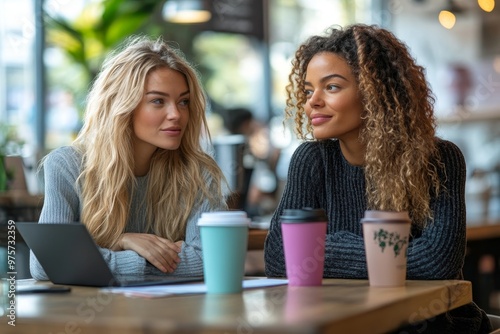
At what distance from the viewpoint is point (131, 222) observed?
2295 mm

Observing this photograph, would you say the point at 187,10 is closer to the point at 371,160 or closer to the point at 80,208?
the point at 80,208

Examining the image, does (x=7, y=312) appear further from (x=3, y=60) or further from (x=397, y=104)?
(x=3, y=60)

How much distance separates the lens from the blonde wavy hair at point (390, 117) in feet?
6.92

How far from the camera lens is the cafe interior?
499 centimetres

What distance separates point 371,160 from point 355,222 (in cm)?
16

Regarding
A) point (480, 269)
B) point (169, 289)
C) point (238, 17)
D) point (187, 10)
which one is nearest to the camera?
point (169, 289)

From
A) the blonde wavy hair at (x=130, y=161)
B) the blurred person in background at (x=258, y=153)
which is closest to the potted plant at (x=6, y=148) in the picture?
the blonde wavy hair at (x=130, y=161)

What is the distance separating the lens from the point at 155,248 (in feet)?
6.85

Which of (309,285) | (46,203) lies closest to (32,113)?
(46,203)

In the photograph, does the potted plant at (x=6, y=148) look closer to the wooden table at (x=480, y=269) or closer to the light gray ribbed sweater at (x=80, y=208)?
the light gray ribbed sweater at (x=80, y=208)

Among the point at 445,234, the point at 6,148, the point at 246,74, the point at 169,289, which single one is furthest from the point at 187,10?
the point at 169,289

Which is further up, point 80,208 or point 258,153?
point 258,153

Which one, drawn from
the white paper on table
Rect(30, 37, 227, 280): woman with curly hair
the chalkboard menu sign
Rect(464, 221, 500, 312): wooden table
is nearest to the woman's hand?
Rect(30, 37, 227, 280): woman with curly hair

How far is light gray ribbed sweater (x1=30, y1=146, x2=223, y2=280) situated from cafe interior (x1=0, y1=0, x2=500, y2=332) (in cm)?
141
